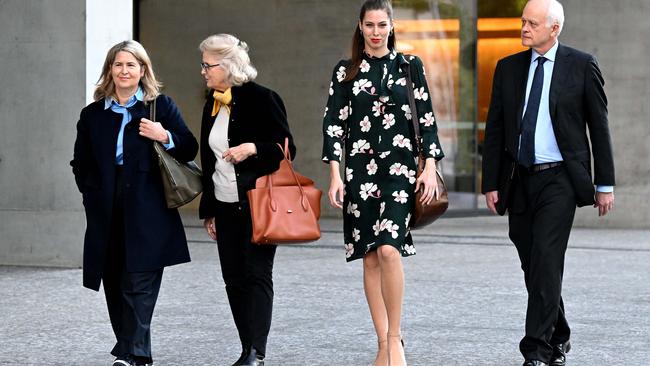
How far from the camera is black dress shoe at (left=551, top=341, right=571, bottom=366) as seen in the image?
645cm

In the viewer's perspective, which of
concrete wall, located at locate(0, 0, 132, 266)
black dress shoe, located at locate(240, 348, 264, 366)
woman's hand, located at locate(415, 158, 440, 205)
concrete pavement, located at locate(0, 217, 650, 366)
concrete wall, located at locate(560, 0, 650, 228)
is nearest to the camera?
woman's hand, located at locate(415, 158, 440, 205)

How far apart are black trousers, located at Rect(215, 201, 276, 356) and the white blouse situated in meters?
0.05

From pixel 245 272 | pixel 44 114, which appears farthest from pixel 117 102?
pixel 44 114

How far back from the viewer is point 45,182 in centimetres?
1120

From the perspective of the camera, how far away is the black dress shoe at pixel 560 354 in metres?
6.45

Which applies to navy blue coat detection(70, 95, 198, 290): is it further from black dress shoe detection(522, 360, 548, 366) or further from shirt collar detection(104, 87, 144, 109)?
black dress shoe detection(522, 360, 548, 366)

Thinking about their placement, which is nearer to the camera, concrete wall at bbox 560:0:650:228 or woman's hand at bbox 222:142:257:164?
woman's hand at bbox 222:142:257:164

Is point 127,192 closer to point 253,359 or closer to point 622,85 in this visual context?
point 253,359

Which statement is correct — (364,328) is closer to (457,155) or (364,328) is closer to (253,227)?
(253,227)

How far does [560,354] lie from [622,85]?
11.8m

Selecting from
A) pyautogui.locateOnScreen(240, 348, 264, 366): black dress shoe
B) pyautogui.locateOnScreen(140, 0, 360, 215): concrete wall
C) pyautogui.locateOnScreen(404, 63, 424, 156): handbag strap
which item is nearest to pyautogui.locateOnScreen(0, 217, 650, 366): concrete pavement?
pyautogui.locateOnScreen(240, 348, 264, 366): black dress shoe

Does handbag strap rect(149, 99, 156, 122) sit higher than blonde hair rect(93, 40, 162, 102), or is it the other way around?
blonde hair rect(93, 40, 162, 102)

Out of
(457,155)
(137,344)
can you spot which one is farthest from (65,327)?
(457,155)

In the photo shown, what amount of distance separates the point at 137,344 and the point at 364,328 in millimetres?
1990
